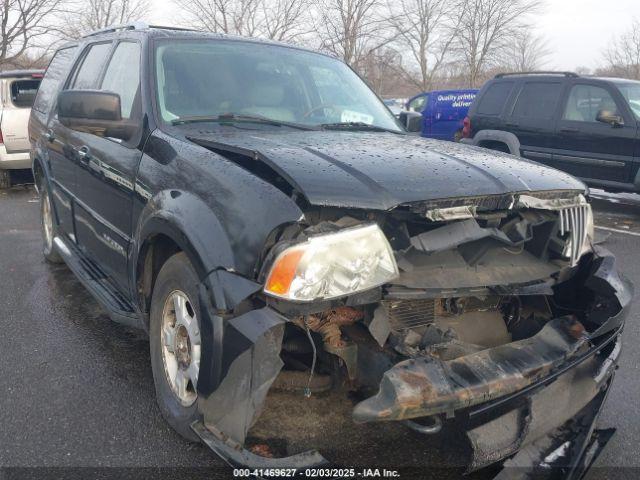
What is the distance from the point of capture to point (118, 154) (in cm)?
314

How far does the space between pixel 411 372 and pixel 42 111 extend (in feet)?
14.2

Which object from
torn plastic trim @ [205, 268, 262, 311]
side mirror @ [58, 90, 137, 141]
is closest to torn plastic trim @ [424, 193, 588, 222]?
torn plastic trim @ [205, 268, 262, 311]

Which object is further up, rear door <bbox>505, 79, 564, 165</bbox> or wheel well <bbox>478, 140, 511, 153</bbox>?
rear door <bbox>505, 79, 564, 165</bbox>

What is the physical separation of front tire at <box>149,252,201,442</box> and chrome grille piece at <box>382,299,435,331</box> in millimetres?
760

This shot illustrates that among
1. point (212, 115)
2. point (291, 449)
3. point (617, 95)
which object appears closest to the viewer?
point (291, 449)

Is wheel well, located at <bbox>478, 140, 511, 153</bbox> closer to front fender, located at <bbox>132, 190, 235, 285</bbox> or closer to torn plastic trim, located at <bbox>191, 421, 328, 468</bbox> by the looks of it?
front fender, located at <bbox>132, 190, 235, 285</bbox>

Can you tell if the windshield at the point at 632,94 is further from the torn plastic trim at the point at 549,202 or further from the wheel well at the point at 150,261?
the wheel well at the point at 150,261

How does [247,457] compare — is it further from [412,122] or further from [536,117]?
[536,117]

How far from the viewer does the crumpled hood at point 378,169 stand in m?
2.12

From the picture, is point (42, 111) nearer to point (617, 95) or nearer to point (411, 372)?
point (411, 372)

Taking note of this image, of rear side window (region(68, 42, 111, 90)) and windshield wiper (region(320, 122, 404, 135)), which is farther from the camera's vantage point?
rear side window (region(68, 42, 111, 90))

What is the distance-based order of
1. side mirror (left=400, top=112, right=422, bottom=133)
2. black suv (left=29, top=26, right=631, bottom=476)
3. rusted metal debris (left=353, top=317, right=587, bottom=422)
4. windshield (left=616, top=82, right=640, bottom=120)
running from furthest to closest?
1. windshield (left=616, top=82, right=640, bottom=120)
2. side mirror (left=400, top=112, right=422, bottom=133)
3. black suv (left=29, top=26, right=631, bottom=476)
4. rusted metal debris (left=353, top=317, right=587, bottom=422)

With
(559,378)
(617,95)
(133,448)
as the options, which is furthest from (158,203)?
(617,95)

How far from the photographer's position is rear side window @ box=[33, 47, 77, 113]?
4.61m
